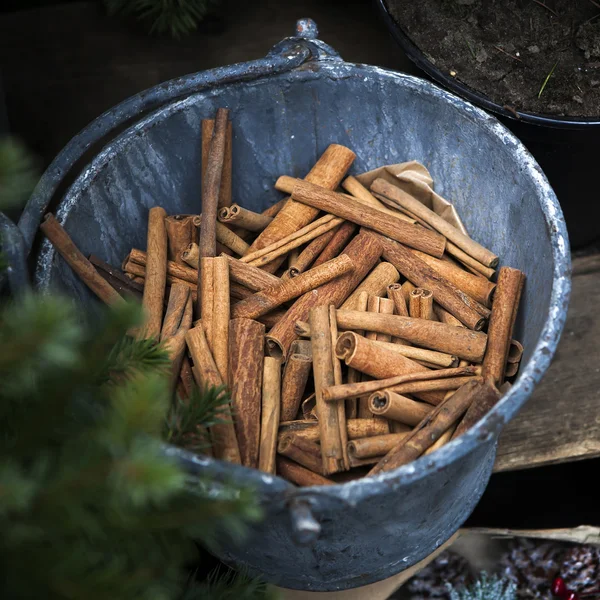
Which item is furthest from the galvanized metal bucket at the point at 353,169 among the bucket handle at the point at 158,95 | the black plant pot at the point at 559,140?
the black plant pot at the point at 559,140

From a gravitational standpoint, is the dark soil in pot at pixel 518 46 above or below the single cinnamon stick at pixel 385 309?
above

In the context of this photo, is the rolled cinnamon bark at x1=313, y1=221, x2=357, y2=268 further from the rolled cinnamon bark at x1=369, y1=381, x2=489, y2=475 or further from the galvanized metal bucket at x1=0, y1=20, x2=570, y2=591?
the rolled cinnamon bark at x1=369, y1=381, x2=489, y2=475

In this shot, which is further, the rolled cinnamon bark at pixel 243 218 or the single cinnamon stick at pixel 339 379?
the rolled cinnamon bark at pixel 243 218

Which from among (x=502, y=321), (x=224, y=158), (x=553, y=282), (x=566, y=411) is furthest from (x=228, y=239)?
(x=566, y=411)

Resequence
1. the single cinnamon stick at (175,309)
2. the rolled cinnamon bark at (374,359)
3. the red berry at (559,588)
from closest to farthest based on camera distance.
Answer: the rolled cinnamon bark at (374,359), the single cinnamon stick at (175,309), the red berry at (559,588)

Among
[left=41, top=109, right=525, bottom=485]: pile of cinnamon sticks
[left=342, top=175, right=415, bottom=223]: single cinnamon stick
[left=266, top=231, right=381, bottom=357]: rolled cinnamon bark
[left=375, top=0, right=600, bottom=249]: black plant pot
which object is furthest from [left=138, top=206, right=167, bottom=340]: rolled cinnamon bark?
[left=375, top=0, right=600, bottom=249]: black plant pot

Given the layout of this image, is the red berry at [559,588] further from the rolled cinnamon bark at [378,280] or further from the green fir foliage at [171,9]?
the green fir foliage at [171,9]

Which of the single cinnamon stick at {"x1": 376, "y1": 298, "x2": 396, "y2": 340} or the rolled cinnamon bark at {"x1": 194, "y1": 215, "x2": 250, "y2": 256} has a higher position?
the rolled cinnamon bark at {"x1": 194, "y1": 215, "x2": 250, "y2": 256}
